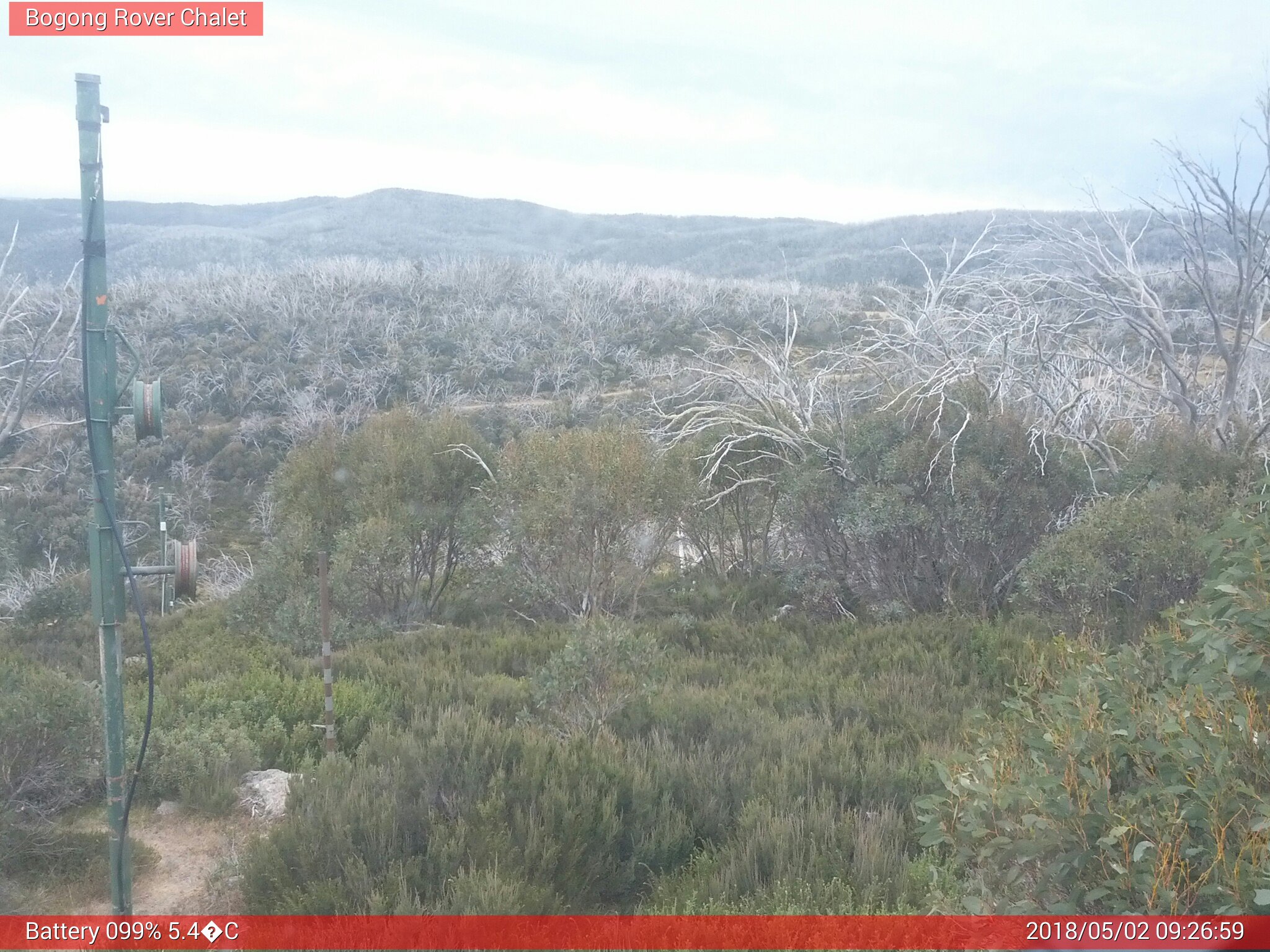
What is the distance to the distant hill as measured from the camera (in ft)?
170

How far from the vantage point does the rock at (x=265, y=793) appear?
596 centimetres

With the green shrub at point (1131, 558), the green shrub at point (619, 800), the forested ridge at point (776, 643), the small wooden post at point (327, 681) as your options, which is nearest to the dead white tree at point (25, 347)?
the forested ridge at point (776, 643)

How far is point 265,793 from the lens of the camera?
6184 millimetres

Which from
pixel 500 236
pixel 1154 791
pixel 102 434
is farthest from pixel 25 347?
pixel 500 236

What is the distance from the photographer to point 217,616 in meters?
13.3

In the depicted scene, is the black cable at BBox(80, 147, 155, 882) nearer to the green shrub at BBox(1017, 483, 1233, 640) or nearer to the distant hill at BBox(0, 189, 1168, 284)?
the green shrub at BBox(1017, 483, 1233, 640)

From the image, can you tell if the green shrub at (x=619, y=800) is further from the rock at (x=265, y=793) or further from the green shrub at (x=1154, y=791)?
the green shrub at (x=1154, y=791)

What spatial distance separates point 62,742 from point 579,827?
367cm

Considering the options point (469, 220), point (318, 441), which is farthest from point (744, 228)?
point (318, 441)

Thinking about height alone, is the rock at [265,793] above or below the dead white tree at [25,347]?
below

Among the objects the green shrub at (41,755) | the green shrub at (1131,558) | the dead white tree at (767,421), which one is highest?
the dead white tree at (767,421)

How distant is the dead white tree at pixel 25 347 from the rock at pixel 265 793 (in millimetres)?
5441

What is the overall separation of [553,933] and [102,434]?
288 cm

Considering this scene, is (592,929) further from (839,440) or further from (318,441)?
(318,441)
